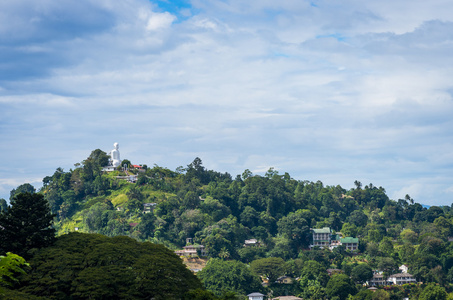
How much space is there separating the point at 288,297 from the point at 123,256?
4646 cm

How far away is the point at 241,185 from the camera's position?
13600 centimetres

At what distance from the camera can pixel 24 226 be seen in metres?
41.0

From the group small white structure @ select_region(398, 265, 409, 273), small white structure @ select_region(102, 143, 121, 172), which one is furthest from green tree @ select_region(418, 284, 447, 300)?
small white structure @ select_region(102, 143, 121, 172)

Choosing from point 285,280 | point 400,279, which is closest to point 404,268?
point 400,279

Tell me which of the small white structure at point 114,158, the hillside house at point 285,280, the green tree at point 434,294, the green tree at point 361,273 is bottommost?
the green tree at point 434,294

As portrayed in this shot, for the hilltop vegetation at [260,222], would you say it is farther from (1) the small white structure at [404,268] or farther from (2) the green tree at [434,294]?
(2) the green tree at [434,294]

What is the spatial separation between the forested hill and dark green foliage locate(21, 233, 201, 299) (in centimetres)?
5578

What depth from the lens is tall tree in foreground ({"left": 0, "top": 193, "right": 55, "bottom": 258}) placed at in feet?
131

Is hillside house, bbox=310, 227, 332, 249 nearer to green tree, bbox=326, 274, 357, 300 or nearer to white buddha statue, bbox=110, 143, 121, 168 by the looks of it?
green tree, bbox=326, 274, 357, 300

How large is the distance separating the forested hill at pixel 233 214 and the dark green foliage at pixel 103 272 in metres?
55.8

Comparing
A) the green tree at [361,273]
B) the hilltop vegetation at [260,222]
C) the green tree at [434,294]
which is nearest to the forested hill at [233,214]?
the hilltop vegetation at [260,222]

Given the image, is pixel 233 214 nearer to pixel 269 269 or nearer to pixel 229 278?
pixel 269 269

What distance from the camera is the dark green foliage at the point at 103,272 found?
3800 cm

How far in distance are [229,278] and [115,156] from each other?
206 feet
